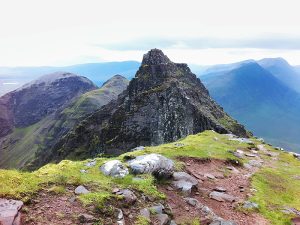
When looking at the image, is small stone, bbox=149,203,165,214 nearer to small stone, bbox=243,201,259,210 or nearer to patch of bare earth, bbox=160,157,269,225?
patch of bare earth, bbox=160,157,269,225

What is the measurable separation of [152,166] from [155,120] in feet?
407

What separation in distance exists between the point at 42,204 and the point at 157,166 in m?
9.74

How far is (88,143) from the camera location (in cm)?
18375

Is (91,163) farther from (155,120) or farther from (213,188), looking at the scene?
(155,120)

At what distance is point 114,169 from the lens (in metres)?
24.3

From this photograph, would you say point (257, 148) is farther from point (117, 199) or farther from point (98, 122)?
point (98, 122)

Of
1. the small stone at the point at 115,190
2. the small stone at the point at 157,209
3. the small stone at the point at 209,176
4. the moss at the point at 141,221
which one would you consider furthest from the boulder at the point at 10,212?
the small stone at the point at 209,176

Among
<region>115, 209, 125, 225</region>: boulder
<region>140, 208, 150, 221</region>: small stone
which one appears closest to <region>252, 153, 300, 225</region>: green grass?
<region>140, 208, 150, 221</region>: small stone

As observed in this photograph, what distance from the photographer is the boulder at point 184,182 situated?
25.2m

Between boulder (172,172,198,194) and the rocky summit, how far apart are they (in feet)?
352

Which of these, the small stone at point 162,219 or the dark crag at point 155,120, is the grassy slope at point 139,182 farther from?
the dark crag at point 155,120

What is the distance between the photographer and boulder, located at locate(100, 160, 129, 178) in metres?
23.8

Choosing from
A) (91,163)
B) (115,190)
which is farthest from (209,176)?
(115,190)

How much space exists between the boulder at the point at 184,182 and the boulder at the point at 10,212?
11.4 m
